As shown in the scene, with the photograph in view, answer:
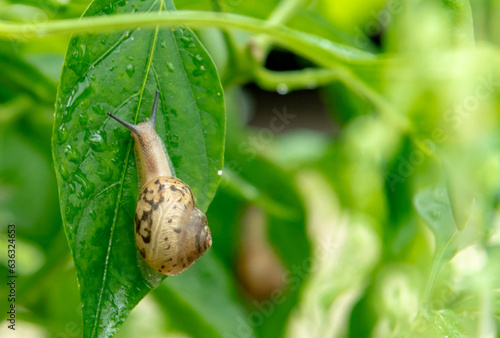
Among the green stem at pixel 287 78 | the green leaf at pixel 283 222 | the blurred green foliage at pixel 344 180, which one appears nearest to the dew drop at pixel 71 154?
the blurred green foliage at pixel 344 180

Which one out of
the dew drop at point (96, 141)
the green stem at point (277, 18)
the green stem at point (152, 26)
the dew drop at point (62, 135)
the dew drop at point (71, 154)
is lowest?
the dew drop at point (71, 154)

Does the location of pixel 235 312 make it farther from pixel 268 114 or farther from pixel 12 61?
pixel 268 114

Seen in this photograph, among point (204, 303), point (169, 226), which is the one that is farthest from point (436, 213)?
point (204, 303)

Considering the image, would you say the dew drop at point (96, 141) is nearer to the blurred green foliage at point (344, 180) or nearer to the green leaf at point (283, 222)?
the blurred green foliage at point (344, 180)

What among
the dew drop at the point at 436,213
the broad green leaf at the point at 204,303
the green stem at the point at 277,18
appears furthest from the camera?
the broad green leaf at the point at 204,303

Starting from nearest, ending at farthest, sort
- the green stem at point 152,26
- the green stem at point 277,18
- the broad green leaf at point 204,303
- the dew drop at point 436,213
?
the green stem at point 152,26 → the dew drop at point 436,213 → the green stem at point 277,18 → the broad green leaf at point 204,303

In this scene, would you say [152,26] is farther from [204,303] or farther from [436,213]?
[204,303]

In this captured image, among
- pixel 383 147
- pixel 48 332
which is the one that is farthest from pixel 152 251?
pixel 383 147
